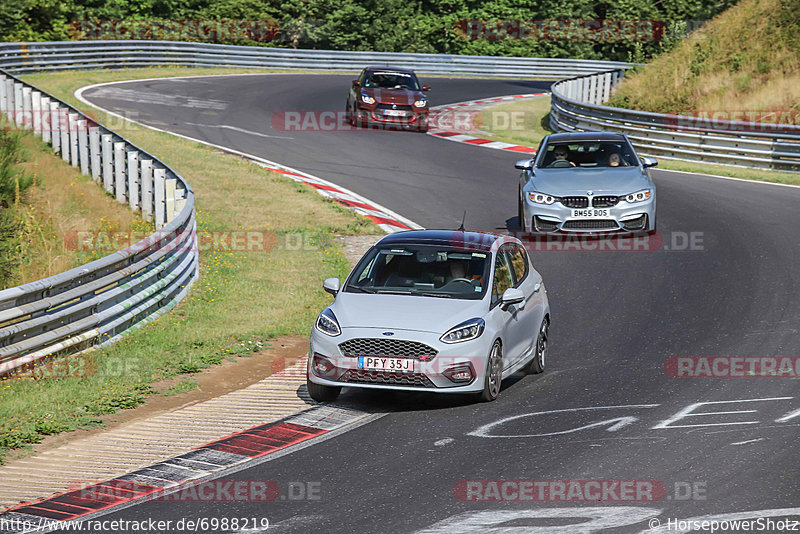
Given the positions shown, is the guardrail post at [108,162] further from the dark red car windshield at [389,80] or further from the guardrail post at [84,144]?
the dark red car windshield at [389,80]

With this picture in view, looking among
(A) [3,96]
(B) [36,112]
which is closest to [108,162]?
(B) [36,112]

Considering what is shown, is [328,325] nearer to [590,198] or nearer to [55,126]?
[590,198]

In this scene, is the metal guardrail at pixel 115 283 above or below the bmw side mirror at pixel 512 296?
below

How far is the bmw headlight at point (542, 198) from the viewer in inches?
717

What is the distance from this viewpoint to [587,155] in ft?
63.7

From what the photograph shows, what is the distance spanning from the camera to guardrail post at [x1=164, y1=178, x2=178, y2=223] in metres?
18.1

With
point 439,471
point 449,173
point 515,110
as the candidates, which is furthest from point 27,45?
point 439,471

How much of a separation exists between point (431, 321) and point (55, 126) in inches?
623

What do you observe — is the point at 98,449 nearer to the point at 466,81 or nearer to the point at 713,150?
the point at 713,150

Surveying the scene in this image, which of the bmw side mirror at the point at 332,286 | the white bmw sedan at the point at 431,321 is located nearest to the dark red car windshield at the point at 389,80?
the white bmw sedan at the point at 431,321

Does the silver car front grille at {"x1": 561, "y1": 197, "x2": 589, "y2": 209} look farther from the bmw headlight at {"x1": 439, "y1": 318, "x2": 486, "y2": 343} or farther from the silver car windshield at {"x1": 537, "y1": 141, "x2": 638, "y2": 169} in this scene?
the bmw headlight at {"x1": 439, "y1": 318, "x2": 486, "y2": 343}

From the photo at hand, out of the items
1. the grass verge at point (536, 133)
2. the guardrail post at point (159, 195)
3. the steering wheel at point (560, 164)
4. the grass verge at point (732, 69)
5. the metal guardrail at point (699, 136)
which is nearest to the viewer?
the guardrail post at point (159, 195)

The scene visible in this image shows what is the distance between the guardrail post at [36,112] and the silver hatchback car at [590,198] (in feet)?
37.7

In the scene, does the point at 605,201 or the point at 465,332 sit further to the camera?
the point at 605,201
